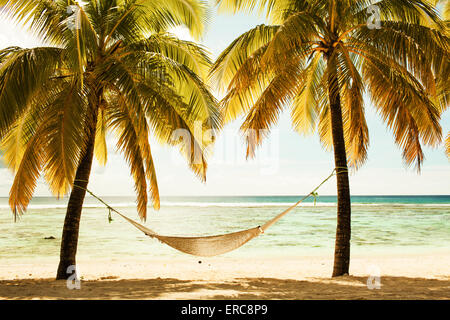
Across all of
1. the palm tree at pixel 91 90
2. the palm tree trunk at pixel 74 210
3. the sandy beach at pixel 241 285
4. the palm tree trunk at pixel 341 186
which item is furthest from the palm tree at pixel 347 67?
the palm tree trunk at pixel 74 210

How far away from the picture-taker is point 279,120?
165 inches

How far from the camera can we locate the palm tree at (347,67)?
3.54 metres

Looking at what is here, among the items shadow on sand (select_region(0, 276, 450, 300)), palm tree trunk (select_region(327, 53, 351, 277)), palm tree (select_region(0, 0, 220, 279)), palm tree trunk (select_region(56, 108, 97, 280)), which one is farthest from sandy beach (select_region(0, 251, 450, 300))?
palm tree (select_region(0, 0, 220, 279))

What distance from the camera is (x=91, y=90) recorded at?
3793mm

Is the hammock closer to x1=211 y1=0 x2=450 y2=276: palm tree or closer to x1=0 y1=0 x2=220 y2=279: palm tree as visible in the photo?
x1=0 y1=0 x2=220 y2=279: palm tree

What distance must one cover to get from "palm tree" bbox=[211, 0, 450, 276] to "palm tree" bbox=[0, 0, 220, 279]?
0.52 metres

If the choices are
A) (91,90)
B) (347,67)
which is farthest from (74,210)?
(347,67)

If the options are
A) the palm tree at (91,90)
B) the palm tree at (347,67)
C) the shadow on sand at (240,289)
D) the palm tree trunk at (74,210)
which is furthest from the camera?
the palm tree trunk at (74,210)

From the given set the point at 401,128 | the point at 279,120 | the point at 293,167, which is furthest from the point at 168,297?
the point at 293,167

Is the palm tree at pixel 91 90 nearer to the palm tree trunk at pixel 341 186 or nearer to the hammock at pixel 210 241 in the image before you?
the hammock at pixel 210 241

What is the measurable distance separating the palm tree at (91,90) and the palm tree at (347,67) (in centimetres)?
52

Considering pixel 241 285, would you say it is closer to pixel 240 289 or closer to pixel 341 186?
pixel 240 289

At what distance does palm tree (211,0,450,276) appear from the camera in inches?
139

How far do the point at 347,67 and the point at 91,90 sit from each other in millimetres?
2466
